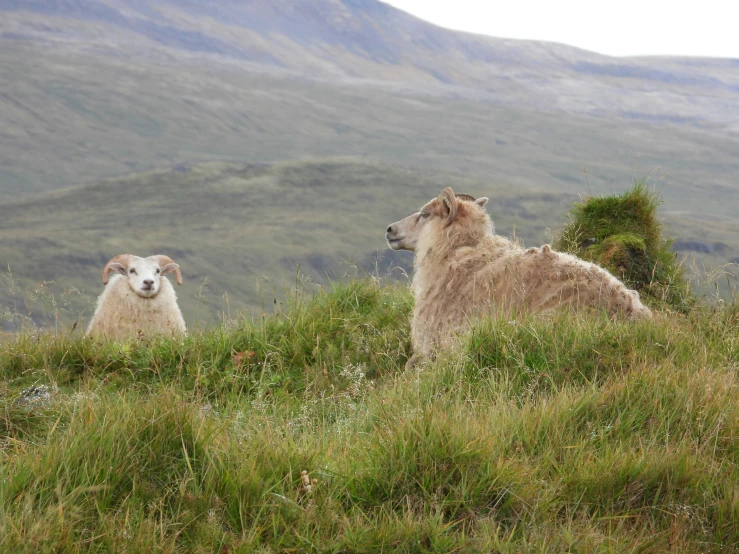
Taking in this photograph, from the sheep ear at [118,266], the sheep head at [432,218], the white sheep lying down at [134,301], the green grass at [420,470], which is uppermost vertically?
the sheep head at [432,218]

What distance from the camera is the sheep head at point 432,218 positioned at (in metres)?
7.80

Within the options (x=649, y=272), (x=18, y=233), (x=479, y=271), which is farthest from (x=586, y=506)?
(x=18, y=233)

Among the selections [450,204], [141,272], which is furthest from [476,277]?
[141,272]

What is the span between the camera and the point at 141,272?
10.8 metres

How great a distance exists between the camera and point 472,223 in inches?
308

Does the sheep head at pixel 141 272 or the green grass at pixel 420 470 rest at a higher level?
the green grass at pixel 420 470

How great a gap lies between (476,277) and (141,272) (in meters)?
5.42

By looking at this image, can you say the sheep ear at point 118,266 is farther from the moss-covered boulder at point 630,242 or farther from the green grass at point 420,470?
the green grass at point 420,470

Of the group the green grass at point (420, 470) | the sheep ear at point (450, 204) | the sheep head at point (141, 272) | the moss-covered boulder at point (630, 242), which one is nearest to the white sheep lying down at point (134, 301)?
the sheep head at point (141, 272)

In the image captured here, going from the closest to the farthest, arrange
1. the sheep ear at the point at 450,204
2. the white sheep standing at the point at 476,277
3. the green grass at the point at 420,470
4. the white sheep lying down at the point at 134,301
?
the green grass at the point at 420,470 → the white sheep standing at the point at 476,277 → the sheep ear at the point at 450,204 → the white sheep lying down at the point at 134,301

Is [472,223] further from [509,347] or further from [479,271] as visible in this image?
[509,347]

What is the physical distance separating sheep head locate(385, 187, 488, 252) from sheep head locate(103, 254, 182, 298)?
355cm

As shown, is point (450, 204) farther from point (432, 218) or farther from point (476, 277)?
point (476, 277)

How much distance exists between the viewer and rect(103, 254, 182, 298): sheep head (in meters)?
10.6
